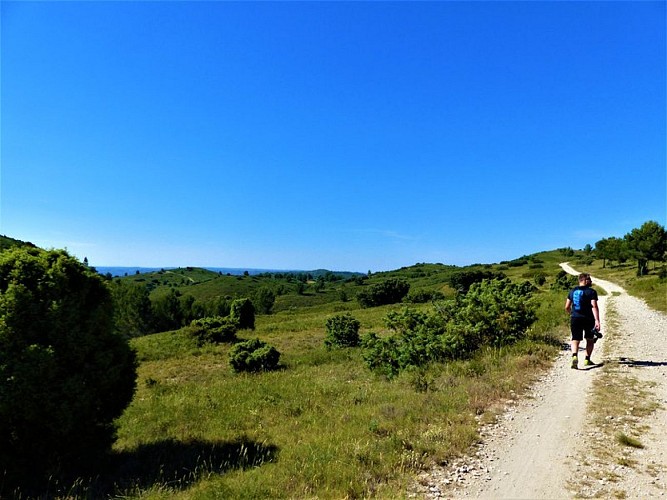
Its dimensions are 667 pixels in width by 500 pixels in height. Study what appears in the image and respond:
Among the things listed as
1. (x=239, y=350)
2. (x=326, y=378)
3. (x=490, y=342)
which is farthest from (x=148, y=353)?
(x=490, y=342)

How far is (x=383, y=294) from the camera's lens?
290 ft

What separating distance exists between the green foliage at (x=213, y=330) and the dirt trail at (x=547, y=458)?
1048 inches

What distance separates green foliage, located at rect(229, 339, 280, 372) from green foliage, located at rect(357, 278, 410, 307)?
2632 inches

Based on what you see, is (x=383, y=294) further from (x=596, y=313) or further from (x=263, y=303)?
(x=596, y=313)

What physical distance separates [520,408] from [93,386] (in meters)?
8.78

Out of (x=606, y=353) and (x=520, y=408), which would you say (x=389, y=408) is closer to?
(x=520, y=408)

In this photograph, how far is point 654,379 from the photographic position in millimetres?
9930

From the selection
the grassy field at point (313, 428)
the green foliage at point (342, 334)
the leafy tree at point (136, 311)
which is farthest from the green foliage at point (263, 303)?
the grassy field at point (313, 428)

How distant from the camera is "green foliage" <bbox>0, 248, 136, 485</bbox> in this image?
6.66 meters

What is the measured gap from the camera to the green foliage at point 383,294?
8725 centimetres

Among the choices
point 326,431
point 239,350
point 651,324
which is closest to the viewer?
point 326,431

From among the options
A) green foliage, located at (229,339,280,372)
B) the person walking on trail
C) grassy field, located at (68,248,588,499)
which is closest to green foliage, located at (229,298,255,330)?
green foliage, located at (229,339,280,372)

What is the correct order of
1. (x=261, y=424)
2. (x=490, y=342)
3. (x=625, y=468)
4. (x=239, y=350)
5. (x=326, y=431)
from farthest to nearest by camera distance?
(x=239, y=350)
(x=490, y=342)
(x=261, y=424)
(x=326, y=431)
(x=625, y=468)

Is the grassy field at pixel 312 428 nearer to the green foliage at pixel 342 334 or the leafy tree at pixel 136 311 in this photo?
the green foliage at pixel 342 334
